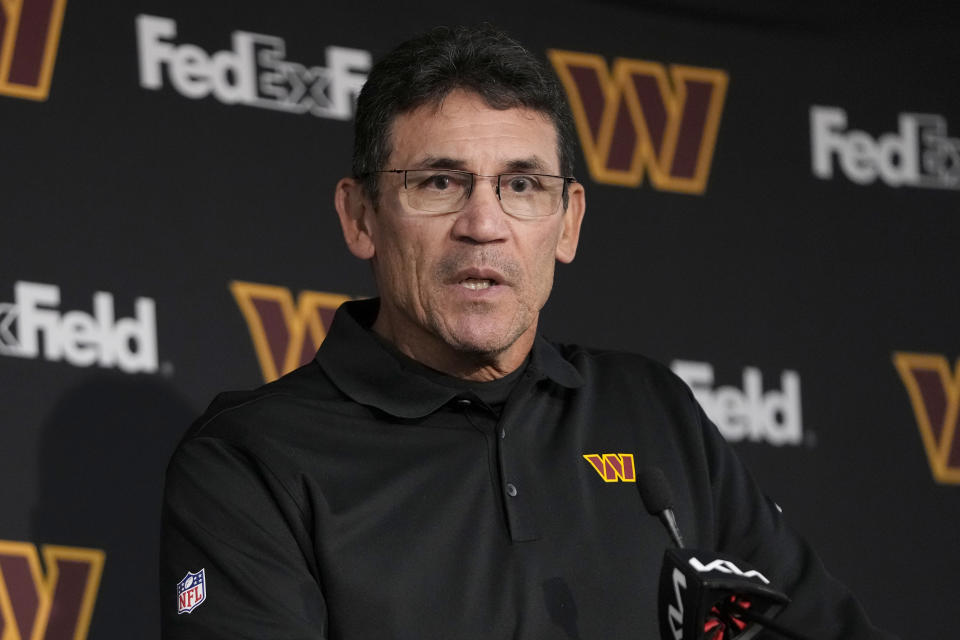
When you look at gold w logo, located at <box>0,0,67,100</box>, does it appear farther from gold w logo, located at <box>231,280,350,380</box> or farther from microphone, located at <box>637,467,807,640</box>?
microphone, located at <box>637,467,807,640</box>

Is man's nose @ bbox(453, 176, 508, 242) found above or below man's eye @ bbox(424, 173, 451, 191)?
below

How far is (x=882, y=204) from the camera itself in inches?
157

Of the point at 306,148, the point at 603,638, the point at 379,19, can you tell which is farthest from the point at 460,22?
the point at 603,638

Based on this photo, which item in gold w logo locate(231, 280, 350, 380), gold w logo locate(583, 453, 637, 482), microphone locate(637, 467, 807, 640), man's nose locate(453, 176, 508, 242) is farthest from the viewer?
gold w logo locate(231, 280, 350, 380)

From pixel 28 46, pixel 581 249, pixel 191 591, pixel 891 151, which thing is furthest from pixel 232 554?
pixel 891 151

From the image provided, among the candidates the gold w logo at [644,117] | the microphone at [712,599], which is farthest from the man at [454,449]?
the gold w logo at [644,117]

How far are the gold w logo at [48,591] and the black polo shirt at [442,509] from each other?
0.74 metres

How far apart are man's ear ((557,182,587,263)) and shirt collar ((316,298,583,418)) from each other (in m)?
0.17

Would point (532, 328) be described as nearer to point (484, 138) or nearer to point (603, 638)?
point (484, 138)

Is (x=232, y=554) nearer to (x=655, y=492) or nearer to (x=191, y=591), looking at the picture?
(x=191, y=591)

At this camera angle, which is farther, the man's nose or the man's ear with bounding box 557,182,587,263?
the man's ear with bounding box 557,182,587,263

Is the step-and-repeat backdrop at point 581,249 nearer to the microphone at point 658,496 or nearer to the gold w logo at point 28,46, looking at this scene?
the gold w logo at point 28,46

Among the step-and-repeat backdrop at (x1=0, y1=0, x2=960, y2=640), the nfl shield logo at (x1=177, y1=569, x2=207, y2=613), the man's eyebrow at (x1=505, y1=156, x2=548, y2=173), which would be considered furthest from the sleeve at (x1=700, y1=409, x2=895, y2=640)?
the step-and-repeat backdrop at (x1=0, y1=0, x2=960, y2=640)

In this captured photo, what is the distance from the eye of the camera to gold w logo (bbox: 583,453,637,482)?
2611 millimetres
